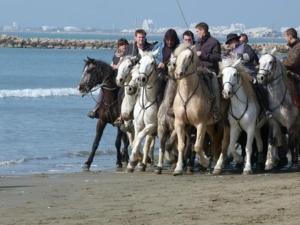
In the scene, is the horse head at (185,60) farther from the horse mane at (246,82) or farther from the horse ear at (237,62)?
the horse mane at (246,82)

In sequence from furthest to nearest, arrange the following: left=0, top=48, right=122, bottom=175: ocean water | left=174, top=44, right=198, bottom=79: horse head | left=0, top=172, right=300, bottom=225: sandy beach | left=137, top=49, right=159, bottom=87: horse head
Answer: left=0, top=48, right=122, bottom=175: ocean water
left=137, top=49, right=159, bottom=87: horse head
left=174, top=44, right=198, bottom=79: horse head
left=0, top=172, right=300, bottom=225: sandy beach

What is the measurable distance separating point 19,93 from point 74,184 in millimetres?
28473

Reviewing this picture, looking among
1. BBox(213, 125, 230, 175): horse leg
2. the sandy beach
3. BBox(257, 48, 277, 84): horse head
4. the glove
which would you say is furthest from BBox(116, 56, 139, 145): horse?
BBox(257, 48, 277, 84): horse head

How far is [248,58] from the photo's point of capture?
16562 millimetres

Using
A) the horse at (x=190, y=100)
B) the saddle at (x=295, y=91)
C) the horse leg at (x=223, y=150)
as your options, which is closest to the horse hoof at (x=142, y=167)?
the horse at (x=190, y=100)

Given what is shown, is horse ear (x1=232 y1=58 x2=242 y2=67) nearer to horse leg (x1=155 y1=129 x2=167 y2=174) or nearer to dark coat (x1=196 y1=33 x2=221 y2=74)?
dark coat (x1=196 y1=33 x2=221 y2=74)

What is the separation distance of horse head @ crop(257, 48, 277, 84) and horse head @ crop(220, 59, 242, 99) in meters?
0.36

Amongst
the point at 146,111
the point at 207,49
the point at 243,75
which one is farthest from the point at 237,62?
the point at 146,111

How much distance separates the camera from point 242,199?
12.3 m

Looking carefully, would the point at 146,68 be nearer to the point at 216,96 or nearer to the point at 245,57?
the point at 216,96

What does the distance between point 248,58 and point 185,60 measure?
176 cm

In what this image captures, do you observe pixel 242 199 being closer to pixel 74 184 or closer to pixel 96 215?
pixel 96 215

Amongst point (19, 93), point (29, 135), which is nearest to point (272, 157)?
point (29, 135)

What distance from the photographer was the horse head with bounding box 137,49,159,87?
15.8 m
